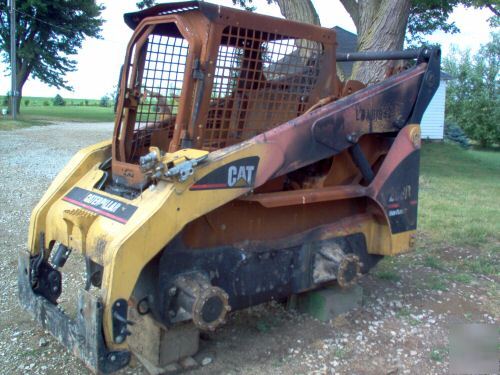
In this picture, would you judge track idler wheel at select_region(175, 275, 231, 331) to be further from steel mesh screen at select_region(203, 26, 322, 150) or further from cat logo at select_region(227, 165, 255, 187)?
steel mesh screen at select_region(203, 26, 322, 150)

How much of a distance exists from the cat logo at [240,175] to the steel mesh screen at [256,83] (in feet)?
1.42

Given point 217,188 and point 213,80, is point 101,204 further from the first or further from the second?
point 213,80

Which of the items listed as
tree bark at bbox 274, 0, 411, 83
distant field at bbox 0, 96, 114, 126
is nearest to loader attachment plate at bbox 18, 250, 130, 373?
tree bark at bbox 274, 0, 411, 83

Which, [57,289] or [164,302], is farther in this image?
[57,289]

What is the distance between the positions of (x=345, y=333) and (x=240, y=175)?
1.68 meters

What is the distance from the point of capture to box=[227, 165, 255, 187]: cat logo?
3.32 meters

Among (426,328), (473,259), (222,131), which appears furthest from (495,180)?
(222,131)

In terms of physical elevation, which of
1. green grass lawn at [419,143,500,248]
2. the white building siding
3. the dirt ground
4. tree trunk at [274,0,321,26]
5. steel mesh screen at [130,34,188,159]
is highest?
tree trunk at [274,0,321,26]

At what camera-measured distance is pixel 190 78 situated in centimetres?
351

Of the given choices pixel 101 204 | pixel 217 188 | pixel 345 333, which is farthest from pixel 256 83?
pixel 345 333

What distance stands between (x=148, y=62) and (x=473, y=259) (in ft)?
13.9

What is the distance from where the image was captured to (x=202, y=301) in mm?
3234

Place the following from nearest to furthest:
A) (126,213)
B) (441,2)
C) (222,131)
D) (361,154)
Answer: (126,213) → (222,131) → (361,154) → (441,2)

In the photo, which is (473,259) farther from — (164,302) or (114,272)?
(114,272)
